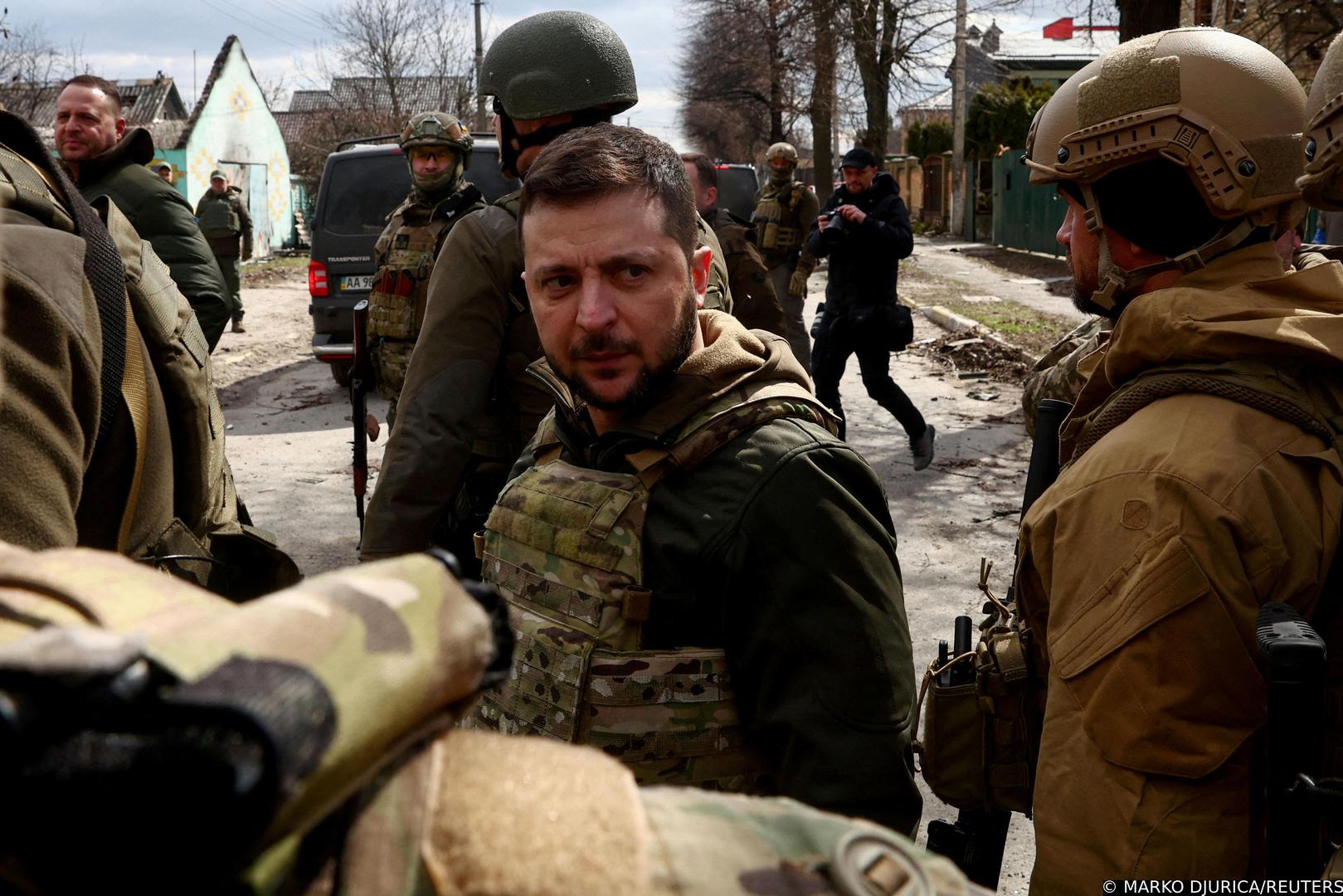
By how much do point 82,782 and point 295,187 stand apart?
147 ft

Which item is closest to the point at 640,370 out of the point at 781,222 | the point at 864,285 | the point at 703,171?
the point at 703,171

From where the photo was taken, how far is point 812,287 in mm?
20062

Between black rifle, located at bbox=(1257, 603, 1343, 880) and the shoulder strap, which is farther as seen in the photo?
the shoulder strap

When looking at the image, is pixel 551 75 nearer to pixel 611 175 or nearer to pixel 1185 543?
pixel 611 175

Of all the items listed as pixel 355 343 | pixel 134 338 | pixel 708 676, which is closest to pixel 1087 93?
pixel 708 676

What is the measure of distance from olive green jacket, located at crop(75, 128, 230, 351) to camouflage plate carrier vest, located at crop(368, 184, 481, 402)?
68 cm

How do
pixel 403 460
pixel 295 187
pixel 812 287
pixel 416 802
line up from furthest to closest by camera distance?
pixel 295 187, pixel 812 287, pixel 403 460, pixel 416 802

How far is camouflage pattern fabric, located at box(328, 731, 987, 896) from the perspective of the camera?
0.70 meters

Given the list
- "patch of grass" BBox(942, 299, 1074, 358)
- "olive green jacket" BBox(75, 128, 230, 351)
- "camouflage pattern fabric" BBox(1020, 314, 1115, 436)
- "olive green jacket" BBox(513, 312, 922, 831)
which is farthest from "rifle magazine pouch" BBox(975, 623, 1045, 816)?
"patch of grass" BBox(942, 299, 1074, 358)

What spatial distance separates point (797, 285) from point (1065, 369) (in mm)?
7255

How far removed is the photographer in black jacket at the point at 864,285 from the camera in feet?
24.6

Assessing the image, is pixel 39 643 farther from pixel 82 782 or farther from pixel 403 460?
pixel 403 460

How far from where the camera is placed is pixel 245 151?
1474 inches

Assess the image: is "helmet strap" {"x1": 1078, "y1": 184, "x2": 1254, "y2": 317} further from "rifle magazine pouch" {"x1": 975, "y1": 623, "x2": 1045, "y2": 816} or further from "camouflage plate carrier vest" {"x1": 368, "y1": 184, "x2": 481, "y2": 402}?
"camouflage plate carrier vest" {"x1": 368, "y1": 184, "x2": 481, "y2": 402}
